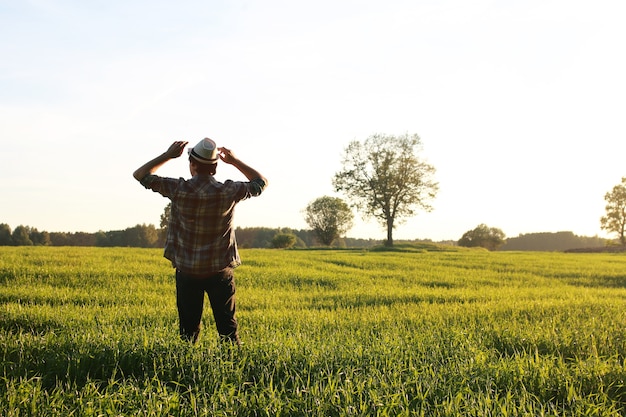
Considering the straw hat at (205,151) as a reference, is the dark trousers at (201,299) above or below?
below

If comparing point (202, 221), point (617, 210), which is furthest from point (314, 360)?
point (617, 210)

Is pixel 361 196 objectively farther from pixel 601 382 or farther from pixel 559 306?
pixel 601 382

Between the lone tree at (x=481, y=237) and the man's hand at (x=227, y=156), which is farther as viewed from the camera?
the lone tree at (x=481, y=237)

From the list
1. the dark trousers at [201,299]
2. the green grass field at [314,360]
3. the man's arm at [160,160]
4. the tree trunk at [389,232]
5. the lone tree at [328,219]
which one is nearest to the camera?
the green grass field at [314,360]

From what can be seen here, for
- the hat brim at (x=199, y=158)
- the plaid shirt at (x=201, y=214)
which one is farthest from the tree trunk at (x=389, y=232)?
the hat brim at (x=199, y=158)

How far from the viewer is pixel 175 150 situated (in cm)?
498

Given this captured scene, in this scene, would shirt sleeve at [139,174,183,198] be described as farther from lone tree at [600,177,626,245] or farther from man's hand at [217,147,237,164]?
lone tree at [600,177,626,245]

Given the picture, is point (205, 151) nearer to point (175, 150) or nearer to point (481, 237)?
point (175, 150)

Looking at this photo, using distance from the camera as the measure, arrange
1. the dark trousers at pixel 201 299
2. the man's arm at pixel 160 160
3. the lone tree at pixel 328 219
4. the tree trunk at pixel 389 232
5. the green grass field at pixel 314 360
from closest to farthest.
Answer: the green grass field at pixel 314 360 → the man's arm at pixel 160 160 → the dark trousers at pixel 201 299 → the tree trunk at pixel 389 232 → the lone tree at pixel 328 219

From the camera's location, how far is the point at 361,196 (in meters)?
55.6

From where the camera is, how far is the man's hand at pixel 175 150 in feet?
16.3

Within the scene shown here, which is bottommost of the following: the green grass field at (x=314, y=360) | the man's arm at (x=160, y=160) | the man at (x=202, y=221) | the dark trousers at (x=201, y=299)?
the green grass field at (x=314, y=360)

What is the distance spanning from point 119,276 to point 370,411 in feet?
37.8

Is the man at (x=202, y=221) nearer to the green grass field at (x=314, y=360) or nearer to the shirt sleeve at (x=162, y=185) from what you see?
the shirt sleeve at (x=162, y=185)
